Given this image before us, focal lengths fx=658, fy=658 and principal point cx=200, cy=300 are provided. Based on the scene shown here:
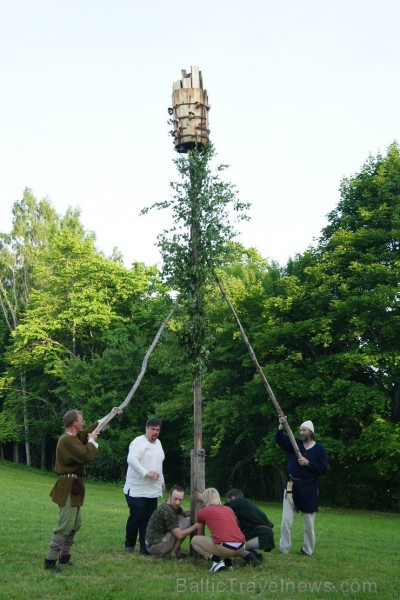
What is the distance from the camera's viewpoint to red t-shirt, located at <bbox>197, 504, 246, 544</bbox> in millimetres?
8617

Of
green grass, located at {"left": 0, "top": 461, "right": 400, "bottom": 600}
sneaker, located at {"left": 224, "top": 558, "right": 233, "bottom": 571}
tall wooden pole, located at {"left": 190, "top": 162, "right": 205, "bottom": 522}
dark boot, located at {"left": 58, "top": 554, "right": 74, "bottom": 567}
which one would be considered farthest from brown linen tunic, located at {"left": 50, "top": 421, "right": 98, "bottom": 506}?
tall wooden pole, located at {"left": 190, "top": 162, "right": 205, "bottom": 522}

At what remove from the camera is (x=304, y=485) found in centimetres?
1064

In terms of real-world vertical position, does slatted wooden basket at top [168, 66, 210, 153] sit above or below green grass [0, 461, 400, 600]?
above

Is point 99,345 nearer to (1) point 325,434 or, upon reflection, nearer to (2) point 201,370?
(1) point 325,434

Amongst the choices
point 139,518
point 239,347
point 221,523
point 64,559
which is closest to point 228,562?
point 221,523

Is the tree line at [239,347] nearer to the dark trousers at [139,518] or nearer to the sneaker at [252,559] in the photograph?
the dark trousers at [139,518]

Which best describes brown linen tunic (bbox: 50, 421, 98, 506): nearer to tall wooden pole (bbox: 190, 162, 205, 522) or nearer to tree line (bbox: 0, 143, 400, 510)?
tall wooden pole (bbox: 190, 162, 205, 522)

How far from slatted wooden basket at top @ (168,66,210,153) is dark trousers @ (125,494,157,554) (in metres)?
5.74

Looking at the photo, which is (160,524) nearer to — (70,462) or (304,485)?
(70,462)

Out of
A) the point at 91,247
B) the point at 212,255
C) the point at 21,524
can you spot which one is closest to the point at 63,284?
the point at 91,247

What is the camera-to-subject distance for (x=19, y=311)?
49.2 m

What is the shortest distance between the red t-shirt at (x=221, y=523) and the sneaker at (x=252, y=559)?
308 millimetres

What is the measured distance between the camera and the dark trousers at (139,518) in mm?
9906

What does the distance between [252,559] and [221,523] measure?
69 centimetres
